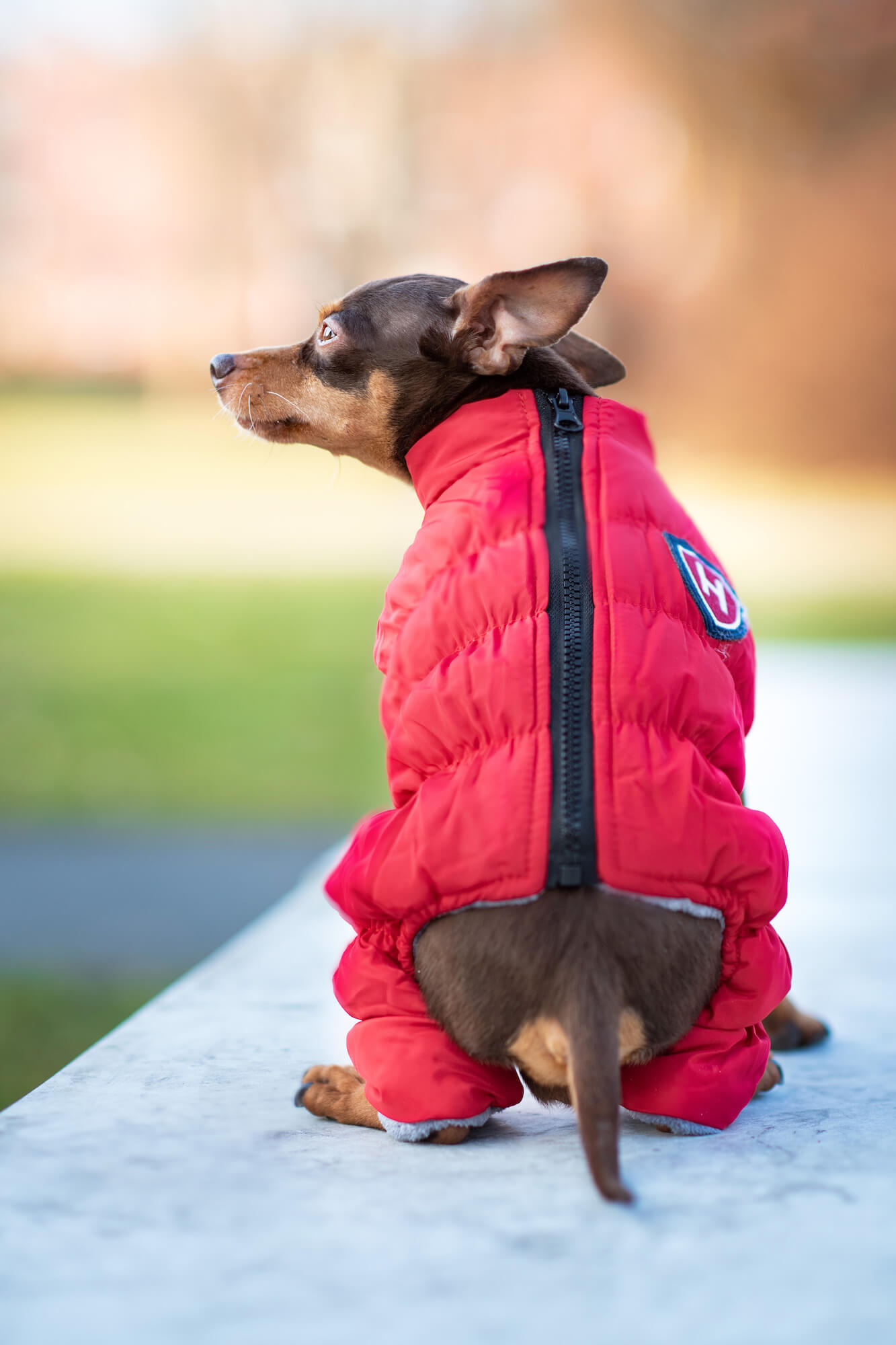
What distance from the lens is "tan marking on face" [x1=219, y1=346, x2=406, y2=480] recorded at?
186 cm

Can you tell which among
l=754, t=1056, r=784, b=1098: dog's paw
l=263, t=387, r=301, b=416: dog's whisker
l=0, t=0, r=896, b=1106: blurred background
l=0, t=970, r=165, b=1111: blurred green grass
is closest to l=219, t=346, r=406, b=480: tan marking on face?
l=263, t=387, r=301, b=416: dog's whisker

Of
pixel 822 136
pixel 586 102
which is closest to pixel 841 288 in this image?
pixel 822 136

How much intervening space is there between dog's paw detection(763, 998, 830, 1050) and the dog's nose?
1334 mm

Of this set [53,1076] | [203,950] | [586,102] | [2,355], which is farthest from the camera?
[2,355]

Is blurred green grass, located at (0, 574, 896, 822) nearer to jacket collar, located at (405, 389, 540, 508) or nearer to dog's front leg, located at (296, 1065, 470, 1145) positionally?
dog's front leg, located at (296, 1065, 470, 1145)

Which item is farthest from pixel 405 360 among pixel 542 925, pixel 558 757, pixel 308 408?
pixel 542 925

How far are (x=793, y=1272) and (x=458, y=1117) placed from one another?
18.0 inches

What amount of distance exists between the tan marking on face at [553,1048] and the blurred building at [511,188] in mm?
6927

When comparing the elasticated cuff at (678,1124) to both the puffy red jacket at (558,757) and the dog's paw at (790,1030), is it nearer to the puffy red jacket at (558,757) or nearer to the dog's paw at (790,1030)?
the puffy red jacket at (558,757)

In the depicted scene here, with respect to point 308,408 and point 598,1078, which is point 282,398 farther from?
point 598,1078

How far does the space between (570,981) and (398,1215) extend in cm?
29

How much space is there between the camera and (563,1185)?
1333 millimetres

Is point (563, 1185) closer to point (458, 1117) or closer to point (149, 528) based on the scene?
point (458, 1117)

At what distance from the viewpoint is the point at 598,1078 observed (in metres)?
1.27
